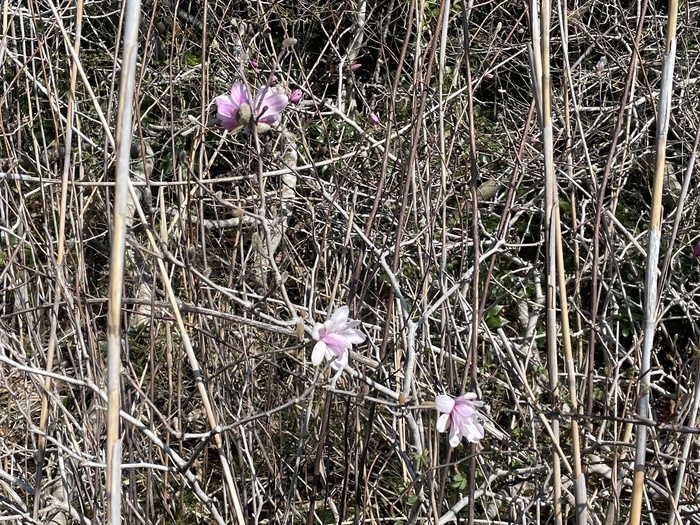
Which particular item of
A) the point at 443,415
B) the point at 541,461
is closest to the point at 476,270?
the point at 443,415

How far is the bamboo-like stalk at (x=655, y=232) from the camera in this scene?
2.88 ft

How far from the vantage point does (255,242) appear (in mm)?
2105

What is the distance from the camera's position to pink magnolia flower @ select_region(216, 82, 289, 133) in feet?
3.35

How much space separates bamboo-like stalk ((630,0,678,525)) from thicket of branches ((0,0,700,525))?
58 mm

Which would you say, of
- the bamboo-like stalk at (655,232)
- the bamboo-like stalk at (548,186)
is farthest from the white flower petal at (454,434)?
the bamboo-like stalk at (655,232)

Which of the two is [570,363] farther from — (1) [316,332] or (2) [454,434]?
(1) [316,332]

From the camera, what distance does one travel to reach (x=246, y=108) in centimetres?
101

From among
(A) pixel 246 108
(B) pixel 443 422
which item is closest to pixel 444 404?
(B) pixel 443 422

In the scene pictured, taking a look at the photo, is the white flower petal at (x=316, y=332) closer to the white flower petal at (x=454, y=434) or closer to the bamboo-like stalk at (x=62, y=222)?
the white flower petal at (x=454, y=434)

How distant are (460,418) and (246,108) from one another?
52 cm

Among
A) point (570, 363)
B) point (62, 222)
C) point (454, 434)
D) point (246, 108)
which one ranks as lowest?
point (454, 434)

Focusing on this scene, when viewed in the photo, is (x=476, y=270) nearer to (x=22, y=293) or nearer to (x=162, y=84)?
(x=22, y=293)

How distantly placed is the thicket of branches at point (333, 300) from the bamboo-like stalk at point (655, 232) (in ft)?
0.19

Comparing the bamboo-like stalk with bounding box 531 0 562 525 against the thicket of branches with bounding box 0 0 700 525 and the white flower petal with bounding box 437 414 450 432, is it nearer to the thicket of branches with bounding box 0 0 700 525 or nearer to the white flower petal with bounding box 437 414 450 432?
the thicket of branches with bounding box 0 0 700 525
